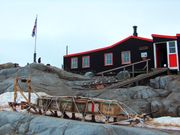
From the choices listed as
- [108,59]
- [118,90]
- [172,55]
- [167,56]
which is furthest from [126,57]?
[118,90]

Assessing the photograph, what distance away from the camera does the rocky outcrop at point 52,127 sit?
976 cm

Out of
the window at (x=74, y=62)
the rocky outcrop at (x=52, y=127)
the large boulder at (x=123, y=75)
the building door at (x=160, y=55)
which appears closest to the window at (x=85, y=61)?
the window at (x=74, y=62)

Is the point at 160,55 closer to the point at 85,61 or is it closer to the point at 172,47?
the point at 172,47

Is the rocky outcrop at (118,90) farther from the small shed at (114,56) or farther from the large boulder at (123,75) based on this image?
the small shed at (114,56)

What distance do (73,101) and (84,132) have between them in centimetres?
590

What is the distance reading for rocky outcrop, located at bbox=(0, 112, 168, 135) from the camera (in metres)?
9.76

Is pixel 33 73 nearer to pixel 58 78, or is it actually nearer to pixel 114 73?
pixel 58 78

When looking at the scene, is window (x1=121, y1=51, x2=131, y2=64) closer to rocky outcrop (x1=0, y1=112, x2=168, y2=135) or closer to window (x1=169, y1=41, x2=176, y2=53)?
window (x1=169, y1=41, x2=176, y2=53)

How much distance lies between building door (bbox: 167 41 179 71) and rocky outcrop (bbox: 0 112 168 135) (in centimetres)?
1853

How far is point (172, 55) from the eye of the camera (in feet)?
93.0

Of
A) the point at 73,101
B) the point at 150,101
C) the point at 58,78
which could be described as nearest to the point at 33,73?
the point at 58,78

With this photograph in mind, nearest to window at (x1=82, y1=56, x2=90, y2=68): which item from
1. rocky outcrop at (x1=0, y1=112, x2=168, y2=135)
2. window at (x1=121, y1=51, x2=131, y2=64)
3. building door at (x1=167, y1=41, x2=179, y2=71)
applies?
window at (x1=121, y1=51, x2=131, y2=64)

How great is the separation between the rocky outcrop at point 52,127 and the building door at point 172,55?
729 inches

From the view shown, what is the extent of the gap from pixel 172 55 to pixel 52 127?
780 inches
